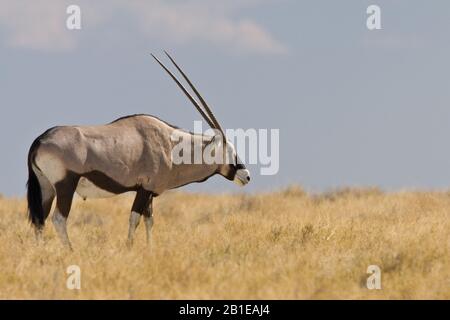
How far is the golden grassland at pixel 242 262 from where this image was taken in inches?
267

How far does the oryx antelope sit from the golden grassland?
516mm

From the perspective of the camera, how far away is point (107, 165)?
9.74 meters

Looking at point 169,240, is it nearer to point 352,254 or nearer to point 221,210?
point 352,254

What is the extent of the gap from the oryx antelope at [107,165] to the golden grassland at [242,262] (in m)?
0.52

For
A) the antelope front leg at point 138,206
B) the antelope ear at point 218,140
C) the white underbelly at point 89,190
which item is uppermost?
the antelope ear at point 218,140

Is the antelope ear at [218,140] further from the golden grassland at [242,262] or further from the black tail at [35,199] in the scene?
the black tail at [35,199]

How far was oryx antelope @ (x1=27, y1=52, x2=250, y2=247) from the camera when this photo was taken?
9.56 m

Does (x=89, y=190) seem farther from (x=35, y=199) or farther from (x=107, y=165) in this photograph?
(x=35, y=199)

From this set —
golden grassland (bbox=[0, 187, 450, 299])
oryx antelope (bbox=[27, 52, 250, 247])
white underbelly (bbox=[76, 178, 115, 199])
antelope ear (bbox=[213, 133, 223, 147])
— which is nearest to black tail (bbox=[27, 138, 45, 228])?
oryx antelope (bbox=[27, 52, 250, 247])

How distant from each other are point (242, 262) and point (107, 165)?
2612 millimetres

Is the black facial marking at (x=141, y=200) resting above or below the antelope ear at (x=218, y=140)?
below

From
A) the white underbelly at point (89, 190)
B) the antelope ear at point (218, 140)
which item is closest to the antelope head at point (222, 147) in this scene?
the antelope ear at point (218, 140)
